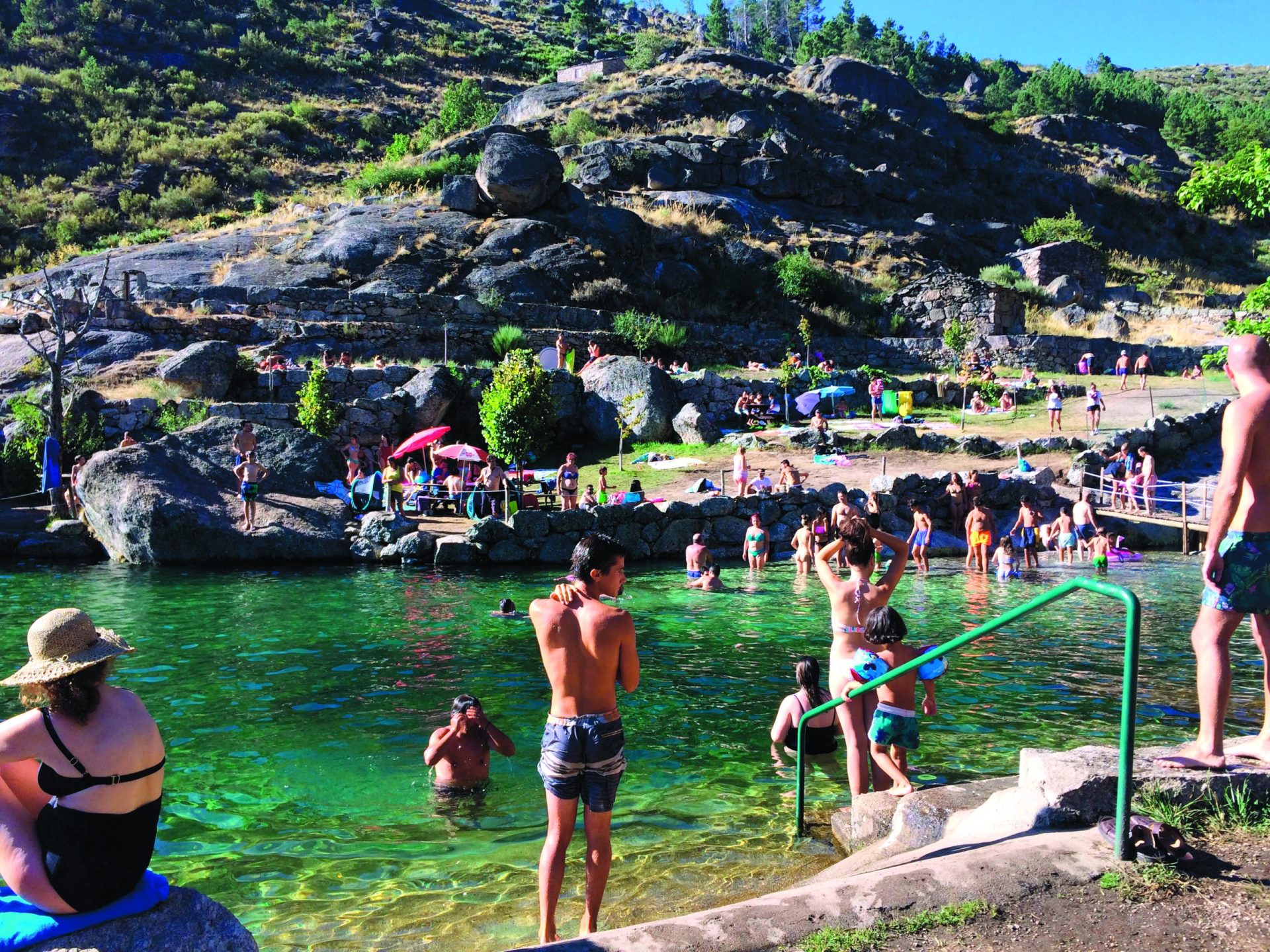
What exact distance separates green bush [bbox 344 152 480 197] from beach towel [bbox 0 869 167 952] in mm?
40745

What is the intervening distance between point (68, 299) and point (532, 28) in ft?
266

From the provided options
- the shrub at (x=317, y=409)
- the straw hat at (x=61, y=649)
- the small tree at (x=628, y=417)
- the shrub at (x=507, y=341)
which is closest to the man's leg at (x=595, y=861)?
the straw hat at (x=61, y=649)

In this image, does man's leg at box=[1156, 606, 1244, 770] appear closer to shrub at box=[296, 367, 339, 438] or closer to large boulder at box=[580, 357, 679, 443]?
shrub at box=[296, 367, 339, 438]

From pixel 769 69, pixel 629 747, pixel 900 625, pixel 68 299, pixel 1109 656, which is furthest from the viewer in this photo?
pixel 769 69

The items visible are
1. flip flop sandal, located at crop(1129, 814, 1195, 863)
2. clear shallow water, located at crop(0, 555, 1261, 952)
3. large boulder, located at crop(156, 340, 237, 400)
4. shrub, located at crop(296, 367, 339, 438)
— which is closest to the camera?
flip flop sandal, located at crop(1129, 814, 1195, 863)

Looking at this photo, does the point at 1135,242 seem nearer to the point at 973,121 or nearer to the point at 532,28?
the point at 973,121

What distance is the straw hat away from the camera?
123 inches

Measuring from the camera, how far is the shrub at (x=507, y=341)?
30031 mm

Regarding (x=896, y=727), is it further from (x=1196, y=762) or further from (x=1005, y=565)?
(x=1005, y=565)

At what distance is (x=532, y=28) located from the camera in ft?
318

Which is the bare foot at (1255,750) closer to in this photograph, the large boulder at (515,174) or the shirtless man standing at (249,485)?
the shirtless man standing at (249,485)

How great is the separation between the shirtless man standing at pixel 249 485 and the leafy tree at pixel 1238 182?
15.1 m

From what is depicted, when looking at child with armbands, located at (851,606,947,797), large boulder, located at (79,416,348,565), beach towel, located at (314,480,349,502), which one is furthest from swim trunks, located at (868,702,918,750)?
beach towel, located at (314,480,349,502)

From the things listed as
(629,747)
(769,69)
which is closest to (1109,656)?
(629,747)
